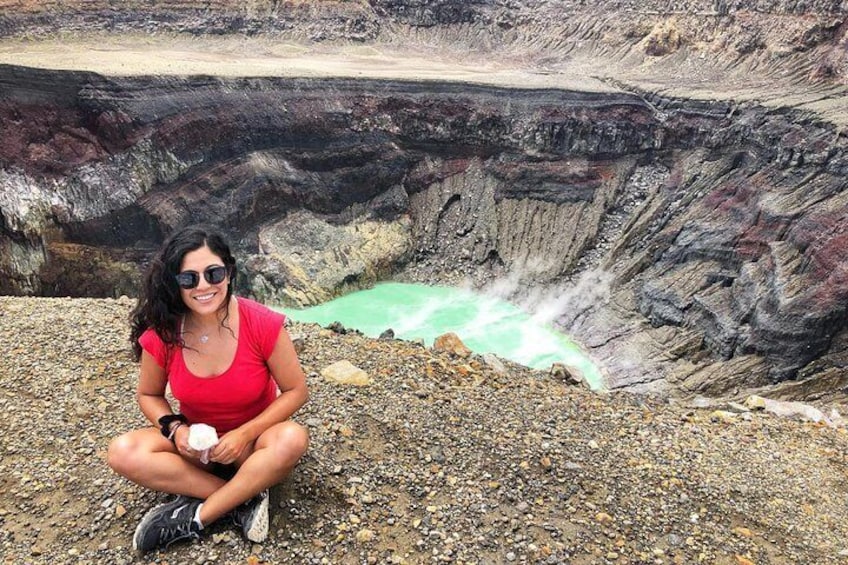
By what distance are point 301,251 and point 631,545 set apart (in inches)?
753

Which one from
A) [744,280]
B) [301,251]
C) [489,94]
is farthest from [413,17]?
[744,280]

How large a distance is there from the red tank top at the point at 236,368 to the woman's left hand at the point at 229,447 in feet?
0.84

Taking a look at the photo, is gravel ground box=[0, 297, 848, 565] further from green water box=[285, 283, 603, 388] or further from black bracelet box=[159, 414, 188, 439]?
green water box=[285, 283, 603, 388]

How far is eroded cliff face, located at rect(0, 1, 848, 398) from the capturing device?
57.5 ft

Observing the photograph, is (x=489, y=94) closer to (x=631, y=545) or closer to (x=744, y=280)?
(x=744, y=280)

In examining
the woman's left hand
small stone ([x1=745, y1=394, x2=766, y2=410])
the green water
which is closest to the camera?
the woman's left hand

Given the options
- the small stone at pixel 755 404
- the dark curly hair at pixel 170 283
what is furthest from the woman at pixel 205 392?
the small stone at pixel 755 404

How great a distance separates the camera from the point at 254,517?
4.29 metres

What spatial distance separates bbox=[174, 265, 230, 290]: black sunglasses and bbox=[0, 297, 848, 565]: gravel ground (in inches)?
69.2

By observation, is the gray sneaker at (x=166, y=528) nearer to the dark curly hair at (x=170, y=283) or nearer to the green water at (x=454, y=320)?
the dark curly hair at (x=170, y=283)

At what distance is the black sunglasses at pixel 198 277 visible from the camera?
3.85 metres

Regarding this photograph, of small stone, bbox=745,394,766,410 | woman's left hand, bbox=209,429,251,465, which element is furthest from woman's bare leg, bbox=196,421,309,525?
small stone, bbox=745,394,766,410

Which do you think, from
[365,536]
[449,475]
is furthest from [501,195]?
[365,536]

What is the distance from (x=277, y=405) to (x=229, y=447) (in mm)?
407
